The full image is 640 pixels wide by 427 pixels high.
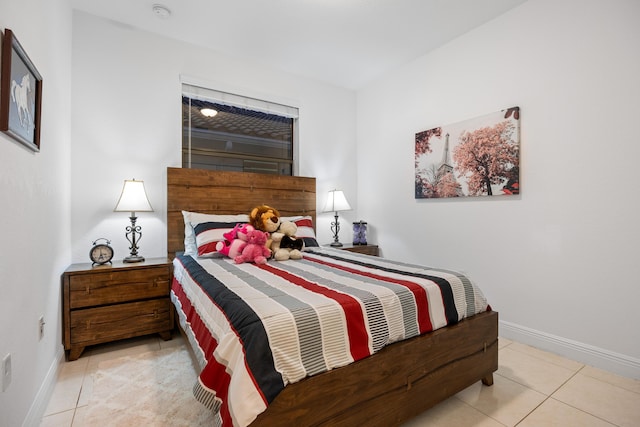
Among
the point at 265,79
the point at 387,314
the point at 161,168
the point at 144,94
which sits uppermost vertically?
the point at 265,79

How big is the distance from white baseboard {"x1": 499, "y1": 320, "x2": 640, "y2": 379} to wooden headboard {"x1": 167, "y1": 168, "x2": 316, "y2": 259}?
229 cm

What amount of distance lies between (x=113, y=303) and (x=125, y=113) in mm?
1674

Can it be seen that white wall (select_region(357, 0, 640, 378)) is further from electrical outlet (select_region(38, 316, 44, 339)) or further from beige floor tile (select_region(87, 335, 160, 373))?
electrical outlet (select_region(38, 316, 44, 339))

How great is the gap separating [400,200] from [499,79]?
1501 millimetres

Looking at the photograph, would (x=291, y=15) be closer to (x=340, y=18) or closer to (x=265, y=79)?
(x=340, y=18)

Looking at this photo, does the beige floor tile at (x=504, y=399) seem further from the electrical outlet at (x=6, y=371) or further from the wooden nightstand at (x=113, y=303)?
the wooden nightstand at (x=113, y=303)

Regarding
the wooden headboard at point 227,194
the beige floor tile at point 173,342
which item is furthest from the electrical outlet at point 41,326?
the wooden headboard at point 227,194

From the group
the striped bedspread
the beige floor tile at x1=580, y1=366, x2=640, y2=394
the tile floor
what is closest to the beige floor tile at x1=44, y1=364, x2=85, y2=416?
the tile floor

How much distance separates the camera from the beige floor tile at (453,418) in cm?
156

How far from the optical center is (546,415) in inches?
64.2

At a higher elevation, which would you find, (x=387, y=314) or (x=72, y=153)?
(x=72, y=153)

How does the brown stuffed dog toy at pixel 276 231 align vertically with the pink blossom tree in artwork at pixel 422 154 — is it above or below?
below

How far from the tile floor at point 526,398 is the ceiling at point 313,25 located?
2763 millimetres

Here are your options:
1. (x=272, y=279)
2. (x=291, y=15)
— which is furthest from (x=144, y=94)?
(x=272, y=279)
